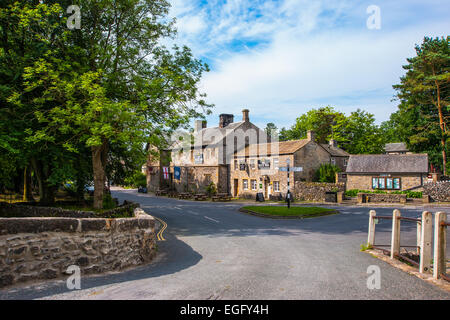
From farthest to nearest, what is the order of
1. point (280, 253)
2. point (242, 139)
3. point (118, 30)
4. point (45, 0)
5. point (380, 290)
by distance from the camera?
point (242, 139)
point (118, 30)
point (45, 0)
point (280, 253)
point (380, 290)

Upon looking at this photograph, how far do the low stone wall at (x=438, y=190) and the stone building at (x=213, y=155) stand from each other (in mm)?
23365

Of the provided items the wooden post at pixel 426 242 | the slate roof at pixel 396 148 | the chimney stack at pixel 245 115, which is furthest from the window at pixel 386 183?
the slate roof at pixel 396 148

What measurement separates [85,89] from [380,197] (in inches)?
1200

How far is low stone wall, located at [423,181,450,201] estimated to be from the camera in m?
30.3

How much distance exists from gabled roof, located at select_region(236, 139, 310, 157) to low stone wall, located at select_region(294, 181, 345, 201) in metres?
4.42

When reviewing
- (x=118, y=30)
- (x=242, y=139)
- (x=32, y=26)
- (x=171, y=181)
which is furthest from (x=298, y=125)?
(x=32, y=26)

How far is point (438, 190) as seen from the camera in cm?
3069

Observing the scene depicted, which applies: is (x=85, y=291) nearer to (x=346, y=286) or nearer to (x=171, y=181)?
(x=346, y=286)

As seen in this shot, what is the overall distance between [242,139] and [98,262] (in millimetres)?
38047

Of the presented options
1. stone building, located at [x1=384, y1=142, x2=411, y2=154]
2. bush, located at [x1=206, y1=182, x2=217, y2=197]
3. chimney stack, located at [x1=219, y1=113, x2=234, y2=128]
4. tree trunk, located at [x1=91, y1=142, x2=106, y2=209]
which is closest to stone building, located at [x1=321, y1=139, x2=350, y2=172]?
→ chimney stack, located at [x1=219, y1=113, x2=234, y2=128]

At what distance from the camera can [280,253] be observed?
9742 millimetres

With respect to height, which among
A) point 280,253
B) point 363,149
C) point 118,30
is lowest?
point 280,253

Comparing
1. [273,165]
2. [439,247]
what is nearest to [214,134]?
[273,165]

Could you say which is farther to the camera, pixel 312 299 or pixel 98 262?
pixel 98 262
